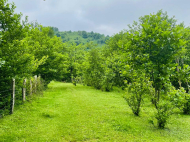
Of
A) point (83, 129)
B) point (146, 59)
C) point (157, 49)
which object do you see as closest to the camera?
point (83, 129)

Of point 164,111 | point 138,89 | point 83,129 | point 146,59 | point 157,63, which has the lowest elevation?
point 83,129

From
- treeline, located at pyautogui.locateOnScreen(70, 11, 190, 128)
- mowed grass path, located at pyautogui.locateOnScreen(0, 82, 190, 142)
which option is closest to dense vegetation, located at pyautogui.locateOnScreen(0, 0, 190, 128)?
treeline, located at pyautogui.locateOnScreen(70, 11, 190, 128)

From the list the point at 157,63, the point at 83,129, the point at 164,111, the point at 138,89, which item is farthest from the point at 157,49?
the point at 83,129

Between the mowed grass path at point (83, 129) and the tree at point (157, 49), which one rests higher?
the tree at point (157, 49)

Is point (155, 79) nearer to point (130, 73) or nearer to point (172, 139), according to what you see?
point (130, 73)

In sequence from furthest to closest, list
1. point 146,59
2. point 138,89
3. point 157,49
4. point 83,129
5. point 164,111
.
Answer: point 138,89 → point 146,59 → point 157,49 → point 83,129 → point 164,111

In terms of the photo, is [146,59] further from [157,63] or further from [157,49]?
[157,49]

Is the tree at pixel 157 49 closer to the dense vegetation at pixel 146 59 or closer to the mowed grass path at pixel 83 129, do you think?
the dense vegetation at pixel 146 59

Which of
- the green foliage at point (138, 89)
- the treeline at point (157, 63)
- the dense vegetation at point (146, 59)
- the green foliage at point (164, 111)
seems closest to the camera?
the green foliage at point (164, 111)

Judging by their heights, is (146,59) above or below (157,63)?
above

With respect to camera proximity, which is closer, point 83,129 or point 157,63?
point 83,129

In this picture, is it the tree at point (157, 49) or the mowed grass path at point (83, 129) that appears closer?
the mowed grass path at point (83, 129)

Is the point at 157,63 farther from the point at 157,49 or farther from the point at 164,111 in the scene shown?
the point at 164,111

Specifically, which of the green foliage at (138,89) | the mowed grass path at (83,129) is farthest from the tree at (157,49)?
the mowed grass path at (83,129)
